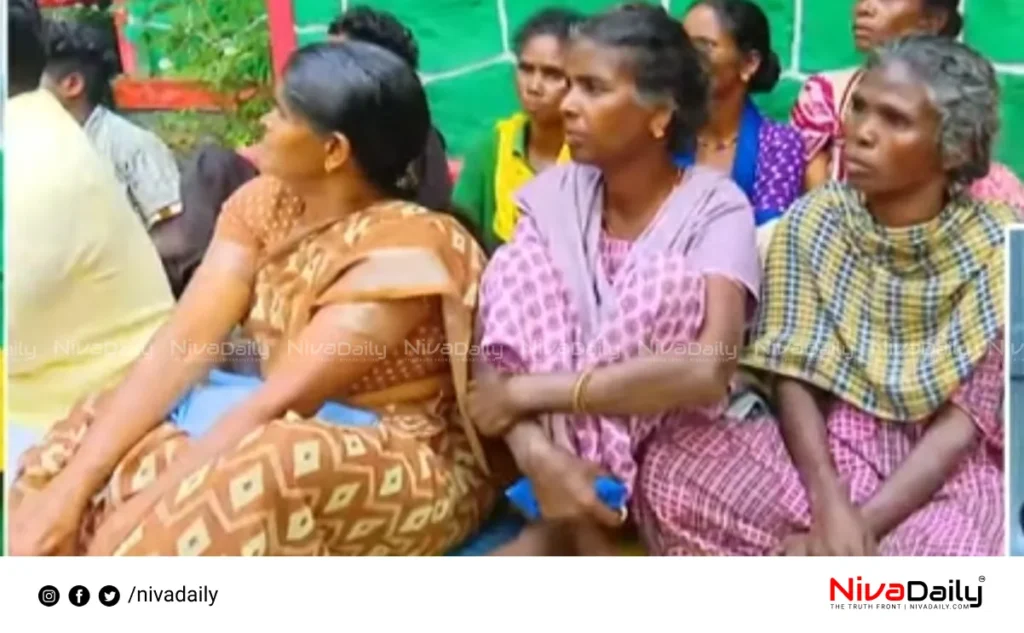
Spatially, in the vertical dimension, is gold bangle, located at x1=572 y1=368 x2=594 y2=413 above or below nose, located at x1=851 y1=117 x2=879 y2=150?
below

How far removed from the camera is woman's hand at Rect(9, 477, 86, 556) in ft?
6.84

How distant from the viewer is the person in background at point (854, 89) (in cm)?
204

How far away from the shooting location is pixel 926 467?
2049 millimetres

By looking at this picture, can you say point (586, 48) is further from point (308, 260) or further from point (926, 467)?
point (926, 467)

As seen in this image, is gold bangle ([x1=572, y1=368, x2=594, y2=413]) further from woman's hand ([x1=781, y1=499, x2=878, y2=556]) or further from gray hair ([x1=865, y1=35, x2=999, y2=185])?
gray hair ([x1=865, y1=35, x2=999, y2=185])

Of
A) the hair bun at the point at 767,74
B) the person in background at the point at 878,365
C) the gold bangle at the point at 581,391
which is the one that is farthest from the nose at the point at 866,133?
the gold bangle at the point at 581,391

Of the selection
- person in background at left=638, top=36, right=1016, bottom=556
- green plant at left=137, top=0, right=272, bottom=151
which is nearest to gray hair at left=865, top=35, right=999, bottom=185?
person in background at left=638, top=36, right=1016, bottom=556

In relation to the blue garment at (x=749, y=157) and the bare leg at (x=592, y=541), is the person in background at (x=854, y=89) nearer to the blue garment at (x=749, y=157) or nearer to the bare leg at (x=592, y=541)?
the blue garment at (x=749, y=157)

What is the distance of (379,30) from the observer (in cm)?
208

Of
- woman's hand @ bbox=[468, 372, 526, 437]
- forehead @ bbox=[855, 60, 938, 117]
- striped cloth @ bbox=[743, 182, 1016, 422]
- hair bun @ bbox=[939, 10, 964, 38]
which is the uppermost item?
hair bun @ bbox=[939, 10, 964, 38]

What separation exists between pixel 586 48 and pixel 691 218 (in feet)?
0.72

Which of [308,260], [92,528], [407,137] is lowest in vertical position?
[92,528]

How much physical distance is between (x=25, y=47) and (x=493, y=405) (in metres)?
0.66

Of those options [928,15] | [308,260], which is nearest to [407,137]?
[308,260]
